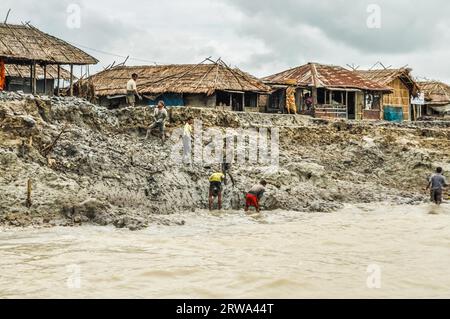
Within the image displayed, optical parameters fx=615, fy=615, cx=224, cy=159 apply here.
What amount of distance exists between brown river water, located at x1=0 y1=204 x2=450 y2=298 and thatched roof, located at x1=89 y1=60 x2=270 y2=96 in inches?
498

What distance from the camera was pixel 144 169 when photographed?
16.2 m

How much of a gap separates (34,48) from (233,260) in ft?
46.8

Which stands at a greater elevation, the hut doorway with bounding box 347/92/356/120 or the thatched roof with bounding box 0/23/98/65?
the thatched roof with bounding box 0/23/98/65

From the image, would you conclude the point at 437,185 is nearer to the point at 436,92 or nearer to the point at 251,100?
the point at 251,100

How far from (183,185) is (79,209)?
3.51 metres

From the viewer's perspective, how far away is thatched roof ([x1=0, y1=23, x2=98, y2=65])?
69.4 feet

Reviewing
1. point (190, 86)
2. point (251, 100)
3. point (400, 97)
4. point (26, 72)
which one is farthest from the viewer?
point (400, 97)

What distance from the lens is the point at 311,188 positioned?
58.9 feet

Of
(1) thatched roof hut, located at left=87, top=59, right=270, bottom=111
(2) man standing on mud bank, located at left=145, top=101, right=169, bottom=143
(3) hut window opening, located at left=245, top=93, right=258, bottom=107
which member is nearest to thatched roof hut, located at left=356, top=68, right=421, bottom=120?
(3) hut window opening, located at left=245, top=93, right=258, bottom=107

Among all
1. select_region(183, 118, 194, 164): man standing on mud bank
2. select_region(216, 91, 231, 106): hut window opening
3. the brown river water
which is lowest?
the brown river water

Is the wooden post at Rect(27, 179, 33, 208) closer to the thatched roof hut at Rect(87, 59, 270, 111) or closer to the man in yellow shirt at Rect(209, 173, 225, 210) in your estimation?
the man in yellow shirt at Rect(209, 173, 225, 210)

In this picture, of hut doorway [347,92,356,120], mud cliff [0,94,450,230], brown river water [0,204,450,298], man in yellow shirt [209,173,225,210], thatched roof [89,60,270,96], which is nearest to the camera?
brown river water [0,204,450,298]

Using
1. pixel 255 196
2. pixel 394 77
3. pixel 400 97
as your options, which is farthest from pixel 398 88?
pixel 255 196

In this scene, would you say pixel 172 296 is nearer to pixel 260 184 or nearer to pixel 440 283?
pixel 440 283
